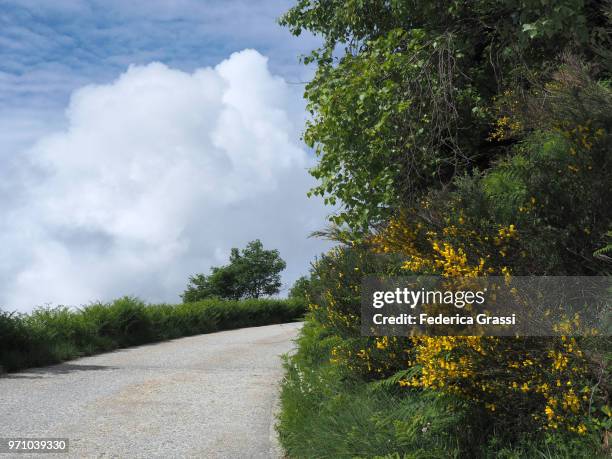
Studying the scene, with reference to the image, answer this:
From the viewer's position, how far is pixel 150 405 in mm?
8523

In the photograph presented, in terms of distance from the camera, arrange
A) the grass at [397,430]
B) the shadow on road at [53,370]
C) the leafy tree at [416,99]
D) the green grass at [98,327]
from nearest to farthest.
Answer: the grass at [397,430] → the leafy tree at [416,99] → the shadow on road at [53,370] → the green grass at [98,327]

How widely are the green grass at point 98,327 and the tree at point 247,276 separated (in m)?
27.3

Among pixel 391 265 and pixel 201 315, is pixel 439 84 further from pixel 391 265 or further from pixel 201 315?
pixel 201 315

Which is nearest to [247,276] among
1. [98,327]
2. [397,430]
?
[98,327]

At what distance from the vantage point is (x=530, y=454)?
415 centimetres

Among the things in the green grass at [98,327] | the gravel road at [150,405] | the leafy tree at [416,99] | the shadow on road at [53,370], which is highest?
the leafy tree at [416,99]

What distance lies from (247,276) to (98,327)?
37486 mm

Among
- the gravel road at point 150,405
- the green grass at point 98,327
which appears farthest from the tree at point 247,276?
the gravel road at point 150,405

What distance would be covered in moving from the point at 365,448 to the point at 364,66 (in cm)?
765

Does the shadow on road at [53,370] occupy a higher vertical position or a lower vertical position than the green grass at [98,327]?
lower

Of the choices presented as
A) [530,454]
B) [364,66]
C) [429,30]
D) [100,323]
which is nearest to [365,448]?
[530,454]

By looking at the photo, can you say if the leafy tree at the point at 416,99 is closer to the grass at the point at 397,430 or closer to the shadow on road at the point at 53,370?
the grass at the point at 397,430

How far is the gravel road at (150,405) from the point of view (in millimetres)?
6574

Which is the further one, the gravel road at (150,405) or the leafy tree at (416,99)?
the leafy tree at (416,99)
